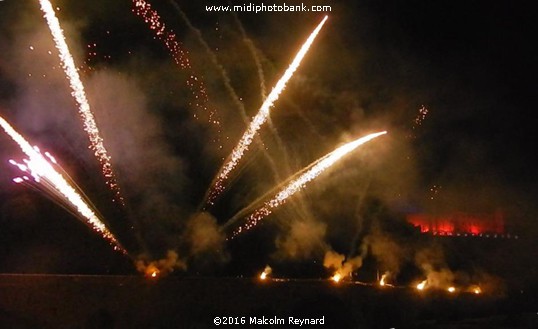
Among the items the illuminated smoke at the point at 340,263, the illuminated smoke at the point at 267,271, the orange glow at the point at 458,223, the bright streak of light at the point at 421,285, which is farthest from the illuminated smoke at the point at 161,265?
the orange glow at the point at 458,223

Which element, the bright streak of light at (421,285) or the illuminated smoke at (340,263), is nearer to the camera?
the bright streak of light at (421,285)

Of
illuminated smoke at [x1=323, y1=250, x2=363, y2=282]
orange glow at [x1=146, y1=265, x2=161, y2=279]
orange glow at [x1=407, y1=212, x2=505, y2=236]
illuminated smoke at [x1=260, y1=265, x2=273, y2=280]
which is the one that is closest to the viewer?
orange glow at [x1=146, y1=265, x2=161, y2=279]

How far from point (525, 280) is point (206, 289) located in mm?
11537

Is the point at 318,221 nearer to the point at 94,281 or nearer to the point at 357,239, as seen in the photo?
the point at 357,239

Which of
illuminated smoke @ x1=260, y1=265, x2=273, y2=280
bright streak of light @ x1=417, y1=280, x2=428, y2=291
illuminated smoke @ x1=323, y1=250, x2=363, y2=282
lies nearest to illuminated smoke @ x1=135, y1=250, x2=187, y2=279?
illuminated smoke @ x1=260, y1=265, x2=273, y2=280

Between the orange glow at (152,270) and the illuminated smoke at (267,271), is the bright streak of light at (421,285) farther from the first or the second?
the orange glow at (152,270)

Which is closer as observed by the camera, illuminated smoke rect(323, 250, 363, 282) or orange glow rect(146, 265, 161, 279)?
orange glow rect(146, 265, 161, 279)

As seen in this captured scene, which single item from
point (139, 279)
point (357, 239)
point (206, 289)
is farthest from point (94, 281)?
point (357, 239)

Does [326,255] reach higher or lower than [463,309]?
higher

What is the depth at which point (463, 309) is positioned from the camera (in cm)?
1536

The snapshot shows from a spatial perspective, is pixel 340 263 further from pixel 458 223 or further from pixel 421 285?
pixel 458 223

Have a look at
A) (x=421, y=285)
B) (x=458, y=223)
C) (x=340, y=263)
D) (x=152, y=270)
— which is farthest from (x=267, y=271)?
(x=458, y=223)

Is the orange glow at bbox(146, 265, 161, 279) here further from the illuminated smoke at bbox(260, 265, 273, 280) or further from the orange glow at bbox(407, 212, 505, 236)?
the orange glow at bbox(407, 212, 505, 236)

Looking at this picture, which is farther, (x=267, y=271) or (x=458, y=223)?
(x=458, y=223)
